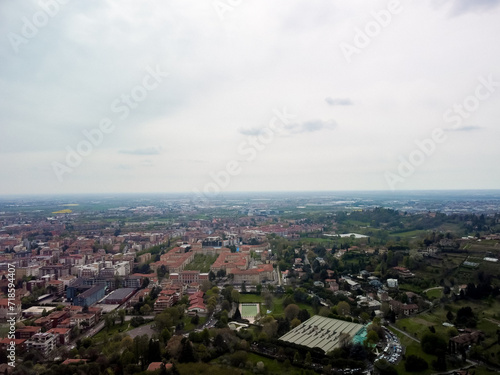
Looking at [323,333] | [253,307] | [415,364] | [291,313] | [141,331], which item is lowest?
[253,307]

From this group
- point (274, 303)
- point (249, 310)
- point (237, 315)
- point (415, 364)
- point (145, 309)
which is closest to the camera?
point (415, 364)

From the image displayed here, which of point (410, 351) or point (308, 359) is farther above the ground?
point (308, 359)

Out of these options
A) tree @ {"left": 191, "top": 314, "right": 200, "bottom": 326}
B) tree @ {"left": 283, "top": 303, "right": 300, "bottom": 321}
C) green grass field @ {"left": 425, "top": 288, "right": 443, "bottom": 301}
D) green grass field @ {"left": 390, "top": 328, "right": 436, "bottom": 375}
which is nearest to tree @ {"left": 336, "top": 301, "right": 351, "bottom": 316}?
tree @ {"left": 283, "top": 303, "right": 300, "bottom": 321}

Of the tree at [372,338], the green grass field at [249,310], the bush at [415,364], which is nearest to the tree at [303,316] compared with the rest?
the green grass field at [249,310]

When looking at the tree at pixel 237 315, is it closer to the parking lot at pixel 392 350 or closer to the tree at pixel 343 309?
the tree at pixel 343 309

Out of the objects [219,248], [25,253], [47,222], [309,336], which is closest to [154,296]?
[309,336]

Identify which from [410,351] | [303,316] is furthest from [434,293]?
[303,316]

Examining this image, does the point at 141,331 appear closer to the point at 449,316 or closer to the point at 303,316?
the point at 303,316

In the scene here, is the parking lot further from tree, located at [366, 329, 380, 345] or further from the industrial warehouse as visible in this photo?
the industrial warehouse
